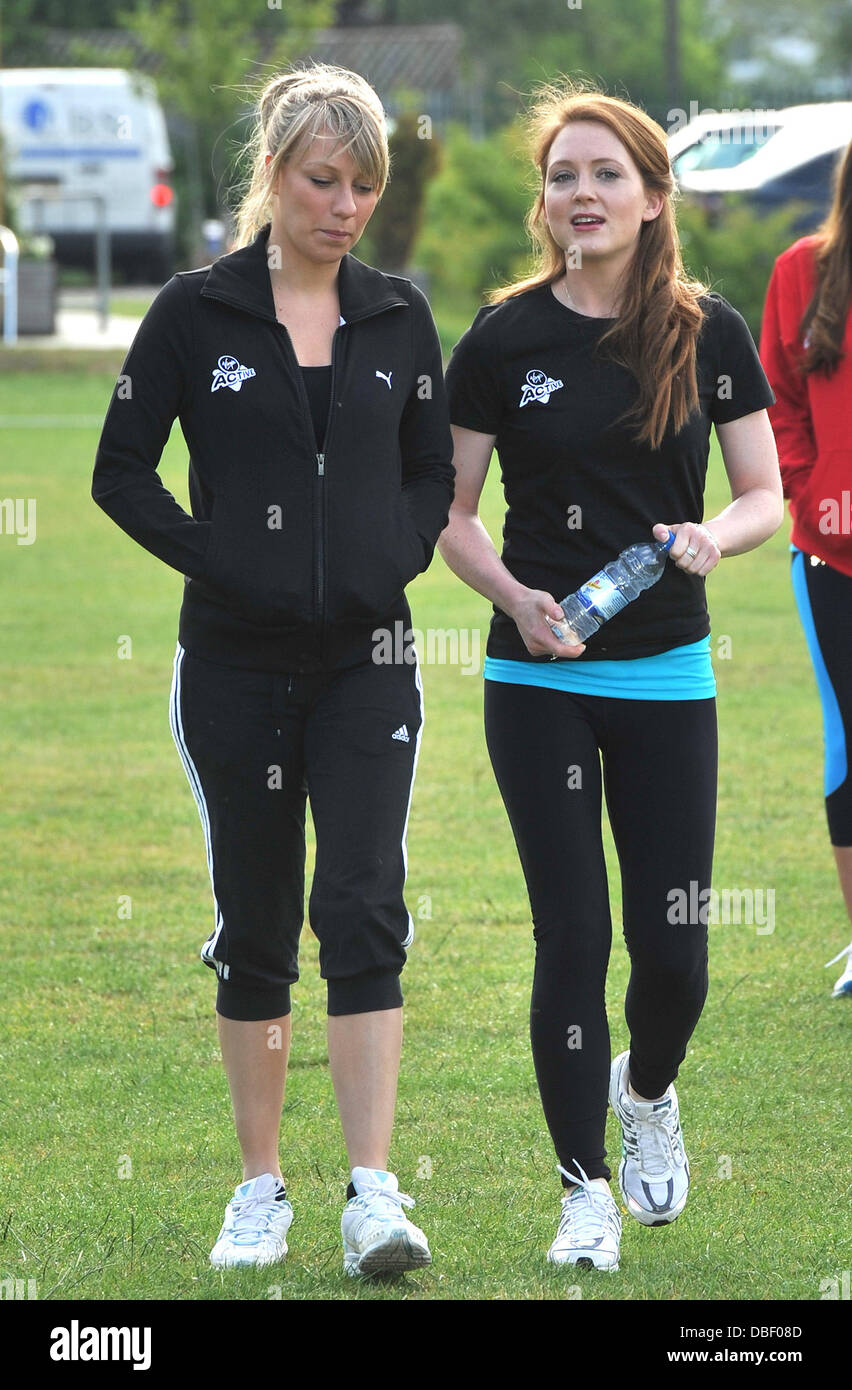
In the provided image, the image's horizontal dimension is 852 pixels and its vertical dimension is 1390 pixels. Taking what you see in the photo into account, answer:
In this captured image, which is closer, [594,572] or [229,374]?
[229,374]

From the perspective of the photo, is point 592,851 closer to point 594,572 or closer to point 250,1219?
point 594,572

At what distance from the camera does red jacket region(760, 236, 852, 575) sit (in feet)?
17.2

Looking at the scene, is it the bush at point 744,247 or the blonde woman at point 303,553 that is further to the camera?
the bush at point 744,247

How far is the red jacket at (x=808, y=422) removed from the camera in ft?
17.2

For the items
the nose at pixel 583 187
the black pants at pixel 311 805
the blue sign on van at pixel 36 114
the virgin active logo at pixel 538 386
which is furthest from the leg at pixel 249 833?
the blue sign on van at pixel 36 114

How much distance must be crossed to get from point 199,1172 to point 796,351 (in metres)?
2.72

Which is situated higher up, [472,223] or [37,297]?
[472,223]

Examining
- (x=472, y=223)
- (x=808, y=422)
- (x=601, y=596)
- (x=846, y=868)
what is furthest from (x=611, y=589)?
(x=472, y=223)

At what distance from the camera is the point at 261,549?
3656 millimetres

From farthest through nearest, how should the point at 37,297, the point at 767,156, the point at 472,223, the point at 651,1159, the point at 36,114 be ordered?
the point at 36,114, the point at 472,223, the point at 767,156, the point at 37,297, the point at 651,1159

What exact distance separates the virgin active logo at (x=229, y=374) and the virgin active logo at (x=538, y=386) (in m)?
0.56

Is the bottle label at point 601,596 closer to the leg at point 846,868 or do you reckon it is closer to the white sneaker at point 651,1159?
the white sneaker at point 651,1159

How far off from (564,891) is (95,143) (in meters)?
33.4

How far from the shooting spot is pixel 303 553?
144 inches
